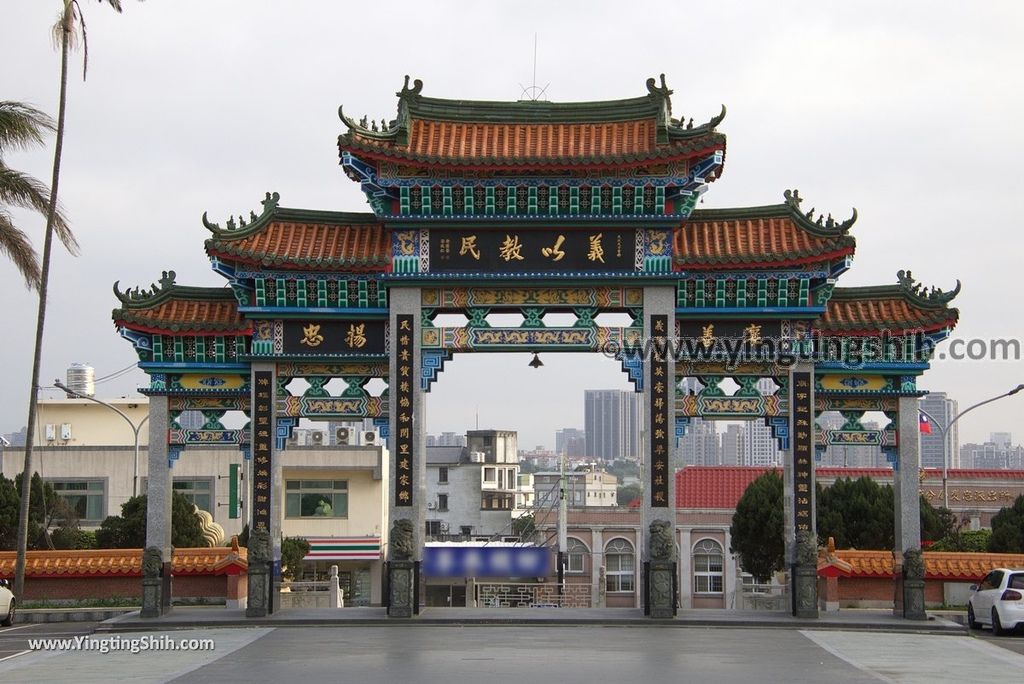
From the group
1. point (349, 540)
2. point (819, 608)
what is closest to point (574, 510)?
point (349, 540)

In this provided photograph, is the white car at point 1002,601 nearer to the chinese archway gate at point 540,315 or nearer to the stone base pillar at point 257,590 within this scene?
the chinese archway gate at point 540,315

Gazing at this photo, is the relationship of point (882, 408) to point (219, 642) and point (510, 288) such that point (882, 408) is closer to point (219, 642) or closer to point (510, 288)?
point (510, 288)

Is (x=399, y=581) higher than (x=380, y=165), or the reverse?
(x=380, y=165)

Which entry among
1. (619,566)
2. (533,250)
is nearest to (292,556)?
(619,566)

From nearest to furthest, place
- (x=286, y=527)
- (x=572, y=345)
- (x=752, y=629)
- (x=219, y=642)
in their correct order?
(x=219, y=642), (x=752, y=629), (x=572, y=345), (x=286, y=527)

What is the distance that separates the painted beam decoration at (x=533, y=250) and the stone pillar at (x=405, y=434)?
96 cm

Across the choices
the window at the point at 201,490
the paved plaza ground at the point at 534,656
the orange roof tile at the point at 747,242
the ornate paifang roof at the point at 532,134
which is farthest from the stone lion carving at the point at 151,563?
the window at the point at 201,490

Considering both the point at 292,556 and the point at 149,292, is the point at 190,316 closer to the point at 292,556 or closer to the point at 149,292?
the point at 149,292

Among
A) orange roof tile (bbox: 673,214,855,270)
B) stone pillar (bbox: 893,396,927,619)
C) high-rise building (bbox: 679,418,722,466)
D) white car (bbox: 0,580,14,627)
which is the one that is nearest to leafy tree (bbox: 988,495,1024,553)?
stone pillar (bbox: 893,396,927,619)

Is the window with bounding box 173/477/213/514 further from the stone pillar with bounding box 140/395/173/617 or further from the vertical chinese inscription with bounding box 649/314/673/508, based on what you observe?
the vertical chinese inscription with bounding box 649/314/673/508

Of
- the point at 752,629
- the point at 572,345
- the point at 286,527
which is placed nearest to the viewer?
the point at 752,629

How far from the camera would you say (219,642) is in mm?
18781

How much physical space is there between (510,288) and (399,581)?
5419 millimetres

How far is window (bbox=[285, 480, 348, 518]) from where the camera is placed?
173 feet
